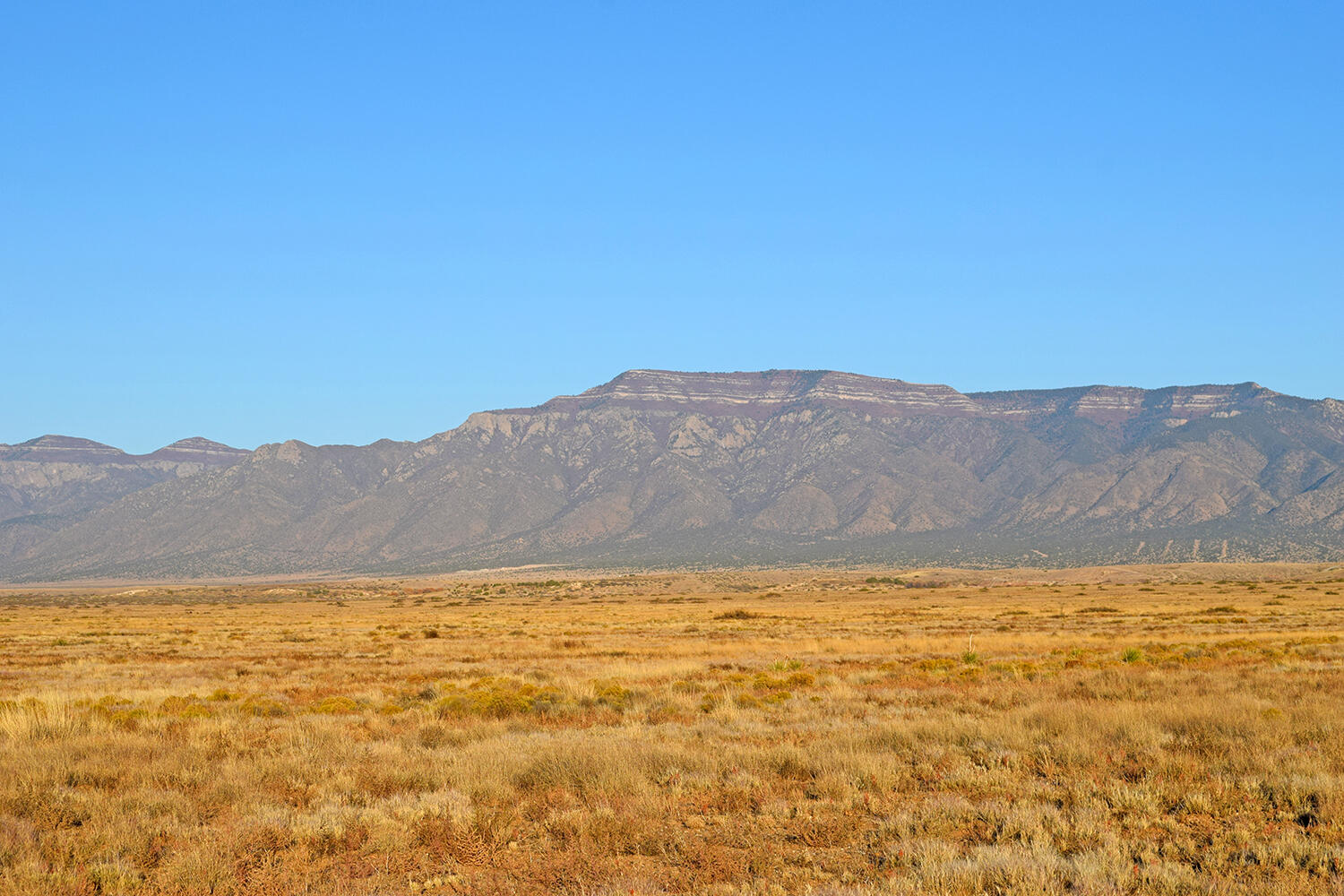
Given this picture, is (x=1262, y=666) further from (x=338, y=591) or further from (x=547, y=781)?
(x=338, y=591)

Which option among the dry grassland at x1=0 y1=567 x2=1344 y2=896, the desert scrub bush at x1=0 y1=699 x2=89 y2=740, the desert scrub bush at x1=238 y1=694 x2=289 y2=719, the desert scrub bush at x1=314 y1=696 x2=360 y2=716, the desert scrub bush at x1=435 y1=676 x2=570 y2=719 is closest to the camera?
the dry grassland at x1=0 y1=567 x2=1344 y2=896

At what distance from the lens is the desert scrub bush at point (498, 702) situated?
59.9 ft

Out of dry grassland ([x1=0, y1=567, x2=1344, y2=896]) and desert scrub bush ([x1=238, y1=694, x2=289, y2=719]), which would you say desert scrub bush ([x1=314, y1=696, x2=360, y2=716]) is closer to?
dry grassland ([x1=0, y1=567, x2=1344, y2=896])

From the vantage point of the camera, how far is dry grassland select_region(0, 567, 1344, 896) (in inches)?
343

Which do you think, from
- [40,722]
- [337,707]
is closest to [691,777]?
[337,707]

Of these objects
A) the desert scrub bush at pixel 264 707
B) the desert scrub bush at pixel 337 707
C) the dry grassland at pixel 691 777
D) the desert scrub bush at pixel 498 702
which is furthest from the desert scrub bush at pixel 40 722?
the desert scrub bush at pixel 498 702

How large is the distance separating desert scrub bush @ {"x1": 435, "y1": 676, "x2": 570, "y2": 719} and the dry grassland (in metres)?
0.10

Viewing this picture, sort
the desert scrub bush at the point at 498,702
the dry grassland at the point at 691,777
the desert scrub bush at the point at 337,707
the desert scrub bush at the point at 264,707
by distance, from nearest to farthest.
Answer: the dry grassland at the point at 691,777 → the desert scrub bush at the point at 498,702 → the desert scrub bush at the point at 264,707 → the desert scrub bush at the point at 337,707

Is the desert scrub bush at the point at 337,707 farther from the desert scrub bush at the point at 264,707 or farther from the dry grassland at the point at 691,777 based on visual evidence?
the desert scrub bush at the point at 264,707

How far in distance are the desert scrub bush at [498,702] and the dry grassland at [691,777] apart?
10 cm

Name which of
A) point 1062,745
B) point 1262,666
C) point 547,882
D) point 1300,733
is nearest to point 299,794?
point 547,882

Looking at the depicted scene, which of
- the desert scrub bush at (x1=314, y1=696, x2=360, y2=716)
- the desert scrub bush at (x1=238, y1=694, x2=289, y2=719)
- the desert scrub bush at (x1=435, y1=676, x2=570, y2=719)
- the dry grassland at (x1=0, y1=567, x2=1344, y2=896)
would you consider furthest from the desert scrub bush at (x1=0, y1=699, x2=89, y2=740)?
the desert scrub bush at (x1=435, y1=676, x2=570, y2=719)

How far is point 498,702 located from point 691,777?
7290 mm

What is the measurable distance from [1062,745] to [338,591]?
124715mm
